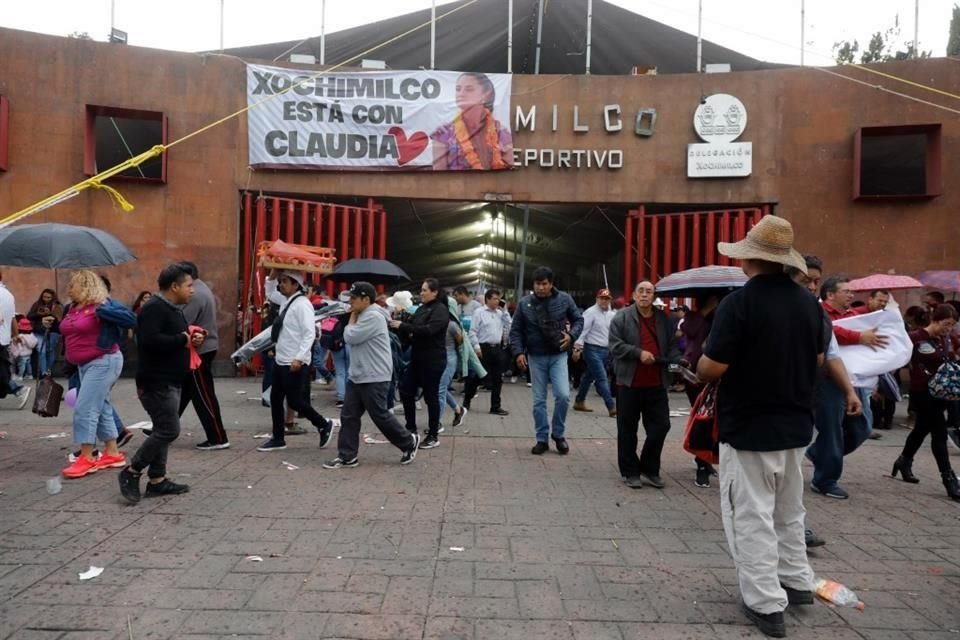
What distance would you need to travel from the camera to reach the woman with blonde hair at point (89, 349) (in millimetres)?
5746

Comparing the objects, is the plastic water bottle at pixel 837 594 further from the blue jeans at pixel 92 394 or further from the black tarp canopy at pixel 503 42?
the black tarp canopy at pixel 503 42

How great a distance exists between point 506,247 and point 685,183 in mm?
6833

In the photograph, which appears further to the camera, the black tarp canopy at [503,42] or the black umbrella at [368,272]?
A: the black tarp canopy at [503,42]

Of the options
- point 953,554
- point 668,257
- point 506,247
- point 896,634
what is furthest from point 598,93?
point 896,634

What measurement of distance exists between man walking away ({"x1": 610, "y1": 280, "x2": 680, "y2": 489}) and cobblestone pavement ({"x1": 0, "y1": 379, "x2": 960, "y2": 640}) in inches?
11.0

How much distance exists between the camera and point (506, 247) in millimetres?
20016

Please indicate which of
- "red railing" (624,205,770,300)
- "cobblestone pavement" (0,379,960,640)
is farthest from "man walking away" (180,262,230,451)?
"red railing" (624,205,770,300)

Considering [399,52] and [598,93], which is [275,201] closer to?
[399,52]

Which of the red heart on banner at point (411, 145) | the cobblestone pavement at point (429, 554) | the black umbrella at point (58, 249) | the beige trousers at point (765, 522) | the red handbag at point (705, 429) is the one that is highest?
the red heart on banner at point (411, 145)

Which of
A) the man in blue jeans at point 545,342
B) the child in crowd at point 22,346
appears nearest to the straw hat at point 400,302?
the man in blue jeans at point 545,342

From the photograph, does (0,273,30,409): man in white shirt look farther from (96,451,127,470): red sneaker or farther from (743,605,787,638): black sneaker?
(743,605,787,638): black sneaker

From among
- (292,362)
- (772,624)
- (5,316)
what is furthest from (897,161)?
(5,316)

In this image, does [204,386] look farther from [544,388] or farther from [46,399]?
[544,388]

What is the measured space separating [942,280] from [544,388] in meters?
8.43
